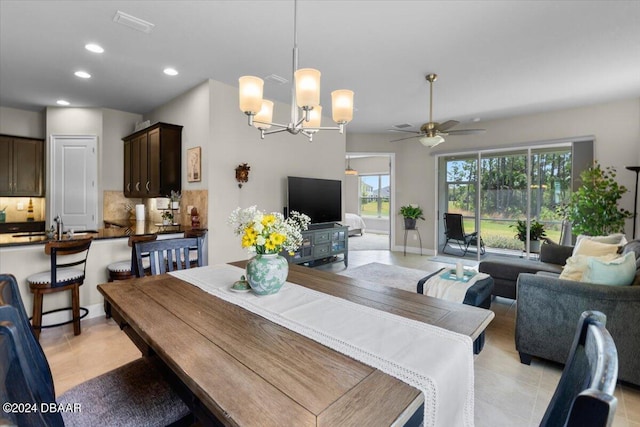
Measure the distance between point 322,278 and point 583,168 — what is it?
18.9ft

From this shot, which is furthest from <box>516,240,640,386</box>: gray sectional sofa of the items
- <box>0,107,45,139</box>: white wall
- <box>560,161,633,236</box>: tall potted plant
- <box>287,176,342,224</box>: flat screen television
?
<box>0,107,45,139</box>: white wall

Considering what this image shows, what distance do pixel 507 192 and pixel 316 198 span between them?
3902 millimetres

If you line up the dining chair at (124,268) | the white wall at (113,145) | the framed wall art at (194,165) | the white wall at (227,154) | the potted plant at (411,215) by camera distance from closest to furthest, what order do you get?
the dining chair at (124,268)
the white wall at (227,154)
the framed wall art at (194,165)
the white wall at (113,145)
the potted plant at (411,215)

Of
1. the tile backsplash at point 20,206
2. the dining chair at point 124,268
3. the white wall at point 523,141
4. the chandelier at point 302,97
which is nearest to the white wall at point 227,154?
the dining chair at point 124,268

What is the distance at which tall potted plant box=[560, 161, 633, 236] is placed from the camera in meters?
4.61

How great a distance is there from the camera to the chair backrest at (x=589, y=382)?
1.46 ft

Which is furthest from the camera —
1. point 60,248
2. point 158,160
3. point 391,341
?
point 158,160

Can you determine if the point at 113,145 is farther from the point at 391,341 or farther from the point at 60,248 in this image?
the point at 391,341

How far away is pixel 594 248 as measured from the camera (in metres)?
3.26

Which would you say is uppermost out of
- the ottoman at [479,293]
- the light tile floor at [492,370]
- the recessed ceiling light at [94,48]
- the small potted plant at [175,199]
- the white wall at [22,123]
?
the recessed ceiling light at [94,48]

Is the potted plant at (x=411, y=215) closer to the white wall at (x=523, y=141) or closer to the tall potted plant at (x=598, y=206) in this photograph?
the white wall at (x=523, y=141)

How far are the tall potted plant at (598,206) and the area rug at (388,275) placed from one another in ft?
8.17

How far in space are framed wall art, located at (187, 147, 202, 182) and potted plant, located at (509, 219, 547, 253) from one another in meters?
5.92

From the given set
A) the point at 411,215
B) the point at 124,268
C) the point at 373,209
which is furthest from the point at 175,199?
the point at 373,209
